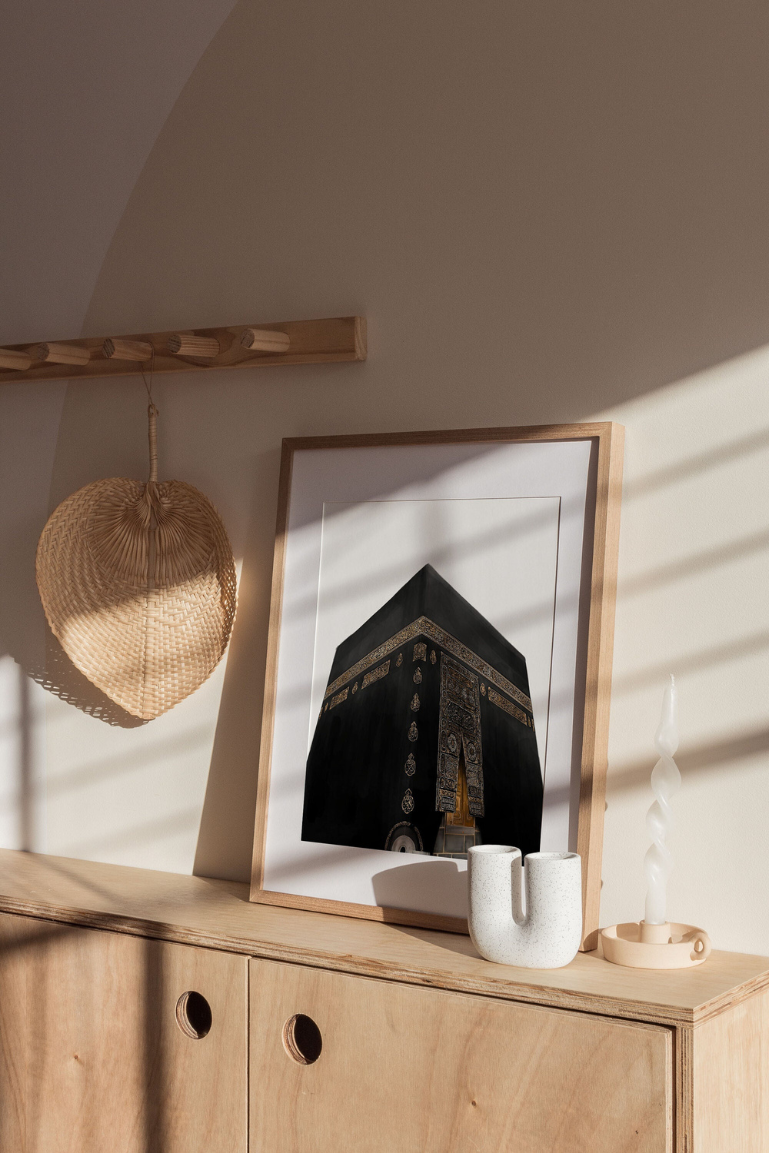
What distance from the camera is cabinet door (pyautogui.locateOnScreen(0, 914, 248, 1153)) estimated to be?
151 cm

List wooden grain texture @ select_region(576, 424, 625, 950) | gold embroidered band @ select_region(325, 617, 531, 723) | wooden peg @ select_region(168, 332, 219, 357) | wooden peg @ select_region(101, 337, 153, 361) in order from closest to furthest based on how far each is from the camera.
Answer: wooden grain texture @ select_region(576, 424, 625, 950) → gold embroidered band @ select_region(325, 617, 531, 723) → wooden peg @ select_region(168, 332, 219, 357) → wooden peg @ select_region(101, 337, 153, 361)

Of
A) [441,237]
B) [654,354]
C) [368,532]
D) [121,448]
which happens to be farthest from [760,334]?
[121,448]

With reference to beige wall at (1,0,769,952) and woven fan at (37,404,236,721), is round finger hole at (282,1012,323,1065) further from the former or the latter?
woven fan at (37,404,236,721)

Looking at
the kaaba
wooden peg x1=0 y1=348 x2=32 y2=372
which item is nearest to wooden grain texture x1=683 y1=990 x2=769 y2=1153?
the kaaba

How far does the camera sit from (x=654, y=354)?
5.07 ft

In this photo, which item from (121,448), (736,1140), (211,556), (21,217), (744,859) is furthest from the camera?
(21,217)

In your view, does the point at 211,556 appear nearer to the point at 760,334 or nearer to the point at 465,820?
the point at 465,820

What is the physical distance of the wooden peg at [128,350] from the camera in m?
1.90

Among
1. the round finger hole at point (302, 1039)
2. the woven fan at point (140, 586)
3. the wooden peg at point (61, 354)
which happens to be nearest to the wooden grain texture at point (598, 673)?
the round finger hole at point (302, 1039)

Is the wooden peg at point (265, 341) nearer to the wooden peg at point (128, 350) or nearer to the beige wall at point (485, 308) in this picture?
the beige wall at point (485, 308)

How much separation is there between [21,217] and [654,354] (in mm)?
1346

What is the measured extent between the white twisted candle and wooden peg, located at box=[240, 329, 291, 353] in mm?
833

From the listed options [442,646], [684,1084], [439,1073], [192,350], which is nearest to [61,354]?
[192,350]

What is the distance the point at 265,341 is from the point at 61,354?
0.46 metres
